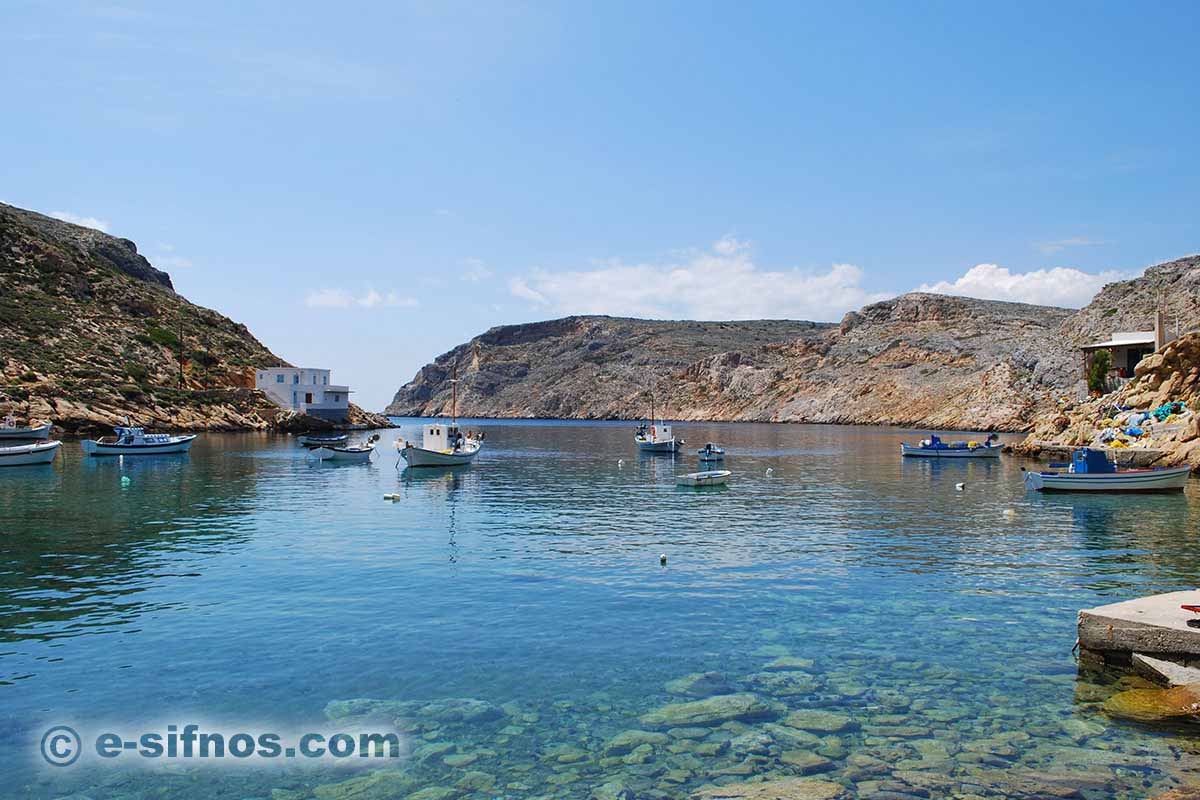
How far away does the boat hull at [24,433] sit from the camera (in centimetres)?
6394

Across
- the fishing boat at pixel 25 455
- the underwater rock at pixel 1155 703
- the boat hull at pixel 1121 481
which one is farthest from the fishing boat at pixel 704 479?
the fishing boat at pixel 25 455

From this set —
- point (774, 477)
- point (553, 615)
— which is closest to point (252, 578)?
point (553, 615)

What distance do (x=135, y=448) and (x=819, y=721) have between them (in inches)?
2633

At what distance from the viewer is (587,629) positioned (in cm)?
1648

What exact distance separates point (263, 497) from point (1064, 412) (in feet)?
235

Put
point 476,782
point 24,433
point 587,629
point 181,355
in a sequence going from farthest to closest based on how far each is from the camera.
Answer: point 181,355 < point 24,433 < point 587,629 < point 476,782

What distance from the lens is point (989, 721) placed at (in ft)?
37.9

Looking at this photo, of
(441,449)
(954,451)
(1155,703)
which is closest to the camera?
(1155,703)

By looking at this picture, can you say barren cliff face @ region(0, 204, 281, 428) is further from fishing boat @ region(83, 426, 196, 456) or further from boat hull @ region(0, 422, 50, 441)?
fishing boat @ region(83, 426, 196, 456)

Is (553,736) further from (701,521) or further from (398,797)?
(701,521)

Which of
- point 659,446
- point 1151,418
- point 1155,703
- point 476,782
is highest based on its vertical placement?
point 1151,418

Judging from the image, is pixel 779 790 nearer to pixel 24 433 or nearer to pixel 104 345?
pixel 24 433

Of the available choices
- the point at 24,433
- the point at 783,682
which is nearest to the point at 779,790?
the point at 783,682

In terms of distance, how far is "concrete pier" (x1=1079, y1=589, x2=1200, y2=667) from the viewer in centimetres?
1262
